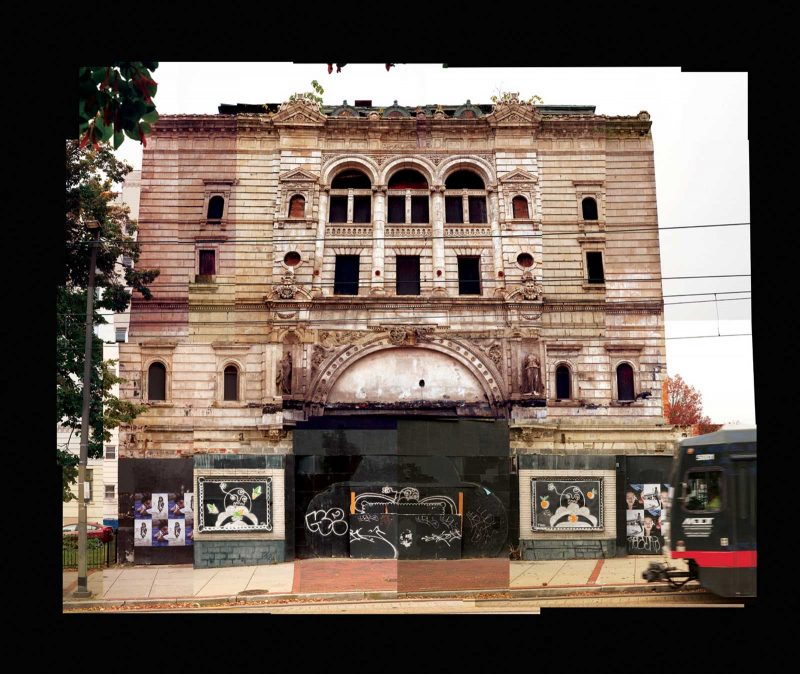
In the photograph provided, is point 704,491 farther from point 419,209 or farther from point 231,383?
point 231,383

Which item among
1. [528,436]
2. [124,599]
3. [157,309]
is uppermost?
[157,309]

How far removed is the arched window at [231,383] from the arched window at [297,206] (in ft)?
8.47

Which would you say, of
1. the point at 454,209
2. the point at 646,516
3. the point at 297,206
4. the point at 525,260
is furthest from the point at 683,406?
the point at 297,206

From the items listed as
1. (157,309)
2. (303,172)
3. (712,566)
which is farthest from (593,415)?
(157,309)

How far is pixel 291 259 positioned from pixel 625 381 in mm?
5499


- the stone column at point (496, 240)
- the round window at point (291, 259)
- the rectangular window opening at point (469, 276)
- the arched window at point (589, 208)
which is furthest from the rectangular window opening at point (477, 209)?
the round window at point (291, 259)

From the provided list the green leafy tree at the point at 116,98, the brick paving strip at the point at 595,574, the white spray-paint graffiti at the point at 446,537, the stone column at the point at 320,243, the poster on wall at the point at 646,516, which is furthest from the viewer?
the stone column at the point at 320,243

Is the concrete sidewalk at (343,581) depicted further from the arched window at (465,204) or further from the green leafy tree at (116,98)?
the green leafy tree at (116,98)

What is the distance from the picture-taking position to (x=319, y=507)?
48.2 ft

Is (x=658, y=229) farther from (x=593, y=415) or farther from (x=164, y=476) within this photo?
(x=164, y=476)

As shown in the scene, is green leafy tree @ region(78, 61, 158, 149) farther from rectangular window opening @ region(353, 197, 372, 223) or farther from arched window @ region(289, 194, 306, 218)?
rectangular window opening @ region(353, 197, 372, 223)

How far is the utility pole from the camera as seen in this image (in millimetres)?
14602

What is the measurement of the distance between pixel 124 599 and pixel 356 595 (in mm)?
3458

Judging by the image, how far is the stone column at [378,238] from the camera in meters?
15.1
